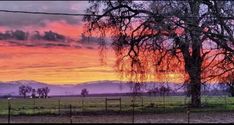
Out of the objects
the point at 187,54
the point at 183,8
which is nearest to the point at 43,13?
the point at 183,8

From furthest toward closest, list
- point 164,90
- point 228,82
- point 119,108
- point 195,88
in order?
point 119,108 < point 195,88 < point 164,90 < point 228,82

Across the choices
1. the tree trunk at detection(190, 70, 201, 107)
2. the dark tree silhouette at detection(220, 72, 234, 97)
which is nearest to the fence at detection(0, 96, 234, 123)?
the tree trunk at detection(190, 70, 201, 107)

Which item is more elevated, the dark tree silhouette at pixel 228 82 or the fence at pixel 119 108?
the dark tree silhouette at pixel 228 82

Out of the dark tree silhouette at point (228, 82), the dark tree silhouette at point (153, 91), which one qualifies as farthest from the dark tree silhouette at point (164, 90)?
the dark tree silhouette at point (228, 82)

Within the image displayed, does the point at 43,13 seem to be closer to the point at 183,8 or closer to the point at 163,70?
the point at 183,8

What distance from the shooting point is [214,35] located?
34.1 metres

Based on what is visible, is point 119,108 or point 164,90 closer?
point 164,90

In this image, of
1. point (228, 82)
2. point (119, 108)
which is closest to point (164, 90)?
point (228, 82)

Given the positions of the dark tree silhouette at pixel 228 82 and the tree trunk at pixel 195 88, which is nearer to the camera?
the dark tree silhouette at pixel 228 82

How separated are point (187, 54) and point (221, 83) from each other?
8289mm

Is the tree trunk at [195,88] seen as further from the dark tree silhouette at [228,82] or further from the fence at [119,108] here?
the dark tree silhouette at [228,82]

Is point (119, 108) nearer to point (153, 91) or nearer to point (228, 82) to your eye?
point (153, 91)

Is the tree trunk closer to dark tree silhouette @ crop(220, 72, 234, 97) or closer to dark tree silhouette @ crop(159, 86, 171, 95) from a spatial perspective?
Result: dark tree silhouette @ crop(159, 86, 171, 95)

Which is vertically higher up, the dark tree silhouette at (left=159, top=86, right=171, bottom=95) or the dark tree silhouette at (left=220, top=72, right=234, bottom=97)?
the dark tree silhouette at (left=220, top=72, right=234, bottom=97)
